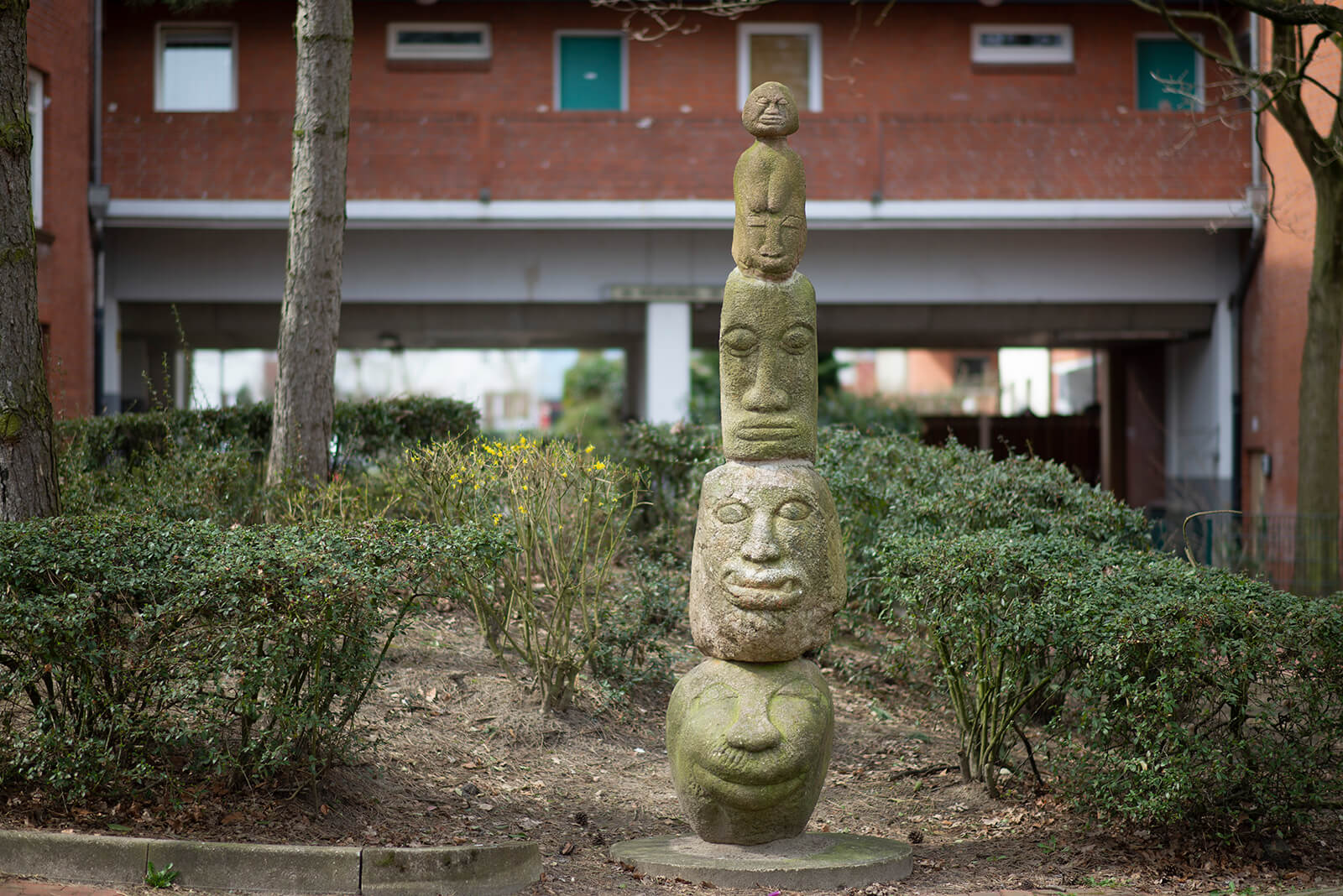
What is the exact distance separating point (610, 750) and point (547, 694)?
52 centimetres

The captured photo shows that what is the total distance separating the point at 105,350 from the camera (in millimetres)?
16578

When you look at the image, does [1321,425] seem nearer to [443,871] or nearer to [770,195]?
[770,195]

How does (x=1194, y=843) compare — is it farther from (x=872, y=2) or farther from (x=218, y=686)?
(x=872, y=2)

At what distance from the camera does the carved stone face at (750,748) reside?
583 centimetres

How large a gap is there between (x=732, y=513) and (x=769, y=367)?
2.35 feet

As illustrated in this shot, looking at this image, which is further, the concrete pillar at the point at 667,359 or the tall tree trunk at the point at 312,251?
the concrete pillar at the point at 667,359

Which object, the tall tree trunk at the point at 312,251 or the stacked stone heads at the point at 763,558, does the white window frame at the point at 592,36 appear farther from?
the stacked stone heads at the point at 763,558

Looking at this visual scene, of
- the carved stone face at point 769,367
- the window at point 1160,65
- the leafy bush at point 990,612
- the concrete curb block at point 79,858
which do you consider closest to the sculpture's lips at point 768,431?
the carved stone face at point 769,367

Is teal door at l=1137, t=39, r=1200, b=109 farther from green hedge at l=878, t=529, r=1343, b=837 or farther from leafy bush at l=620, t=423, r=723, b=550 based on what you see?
green hedge at l=878, t=529, r=1343, b=837

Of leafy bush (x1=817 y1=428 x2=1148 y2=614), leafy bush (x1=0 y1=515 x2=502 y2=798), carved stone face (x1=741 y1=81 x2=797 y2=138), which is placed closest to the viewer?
leafy bush (x1=0 y1=515 x2=502 y2=798)

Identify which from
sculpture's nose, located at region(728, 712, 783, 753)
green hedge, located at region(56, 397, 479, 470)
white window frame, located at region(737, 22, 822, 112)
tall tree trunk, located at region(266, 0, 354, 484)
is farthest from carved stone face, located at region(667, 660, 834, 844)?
white window frame, located at region(737, 22, 822, 112)

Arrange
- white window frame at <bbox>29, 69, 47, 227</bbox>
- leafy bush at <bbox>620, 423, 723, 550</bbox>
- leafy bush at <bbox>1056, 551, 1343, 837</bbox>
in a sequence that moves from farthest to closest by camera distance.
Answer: white window frame at <bbox>29, 69, 47, 227</bbox>
leafy bush at <bbox>620, 423, 723, 550</bbox>
leafy bush at <bbox>1056, 551, 1343, 837</bbox>

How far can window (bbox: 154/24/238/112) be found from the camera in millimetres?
17531

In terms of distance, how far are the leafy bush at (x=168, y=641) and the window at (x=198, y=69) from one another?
13353 millimetres
